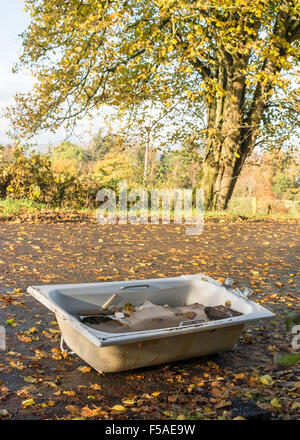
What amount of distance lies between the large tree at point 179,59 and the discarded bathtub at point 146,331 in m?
6.82

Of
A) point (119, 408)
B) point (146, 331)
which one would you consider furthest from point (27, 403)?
point (146, 331)

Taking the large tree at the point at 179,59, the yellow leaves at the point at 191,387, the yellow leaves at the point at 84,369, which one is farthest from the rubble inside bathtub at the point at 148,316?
the large tree at the point at 179,59

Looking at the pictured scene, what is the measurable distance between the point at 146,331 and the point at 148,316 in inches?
30.5

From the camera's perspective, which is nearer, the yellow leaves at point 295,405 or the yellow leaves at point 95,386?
the yellow leaves at point 295,405

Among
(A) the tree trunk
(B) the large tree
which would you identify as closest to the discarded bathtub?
(B) the large tree

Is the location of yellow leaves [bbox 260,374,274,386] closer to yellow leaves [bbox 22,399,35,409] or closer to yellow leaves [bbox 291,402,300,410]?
yellow leaves [bbox 291,402,300,410]

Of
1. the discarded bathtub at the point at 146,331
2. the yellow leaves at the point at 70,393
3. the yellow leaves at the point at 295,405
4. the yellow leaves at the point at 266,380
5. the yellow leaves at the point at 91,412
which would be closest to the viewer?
the yellow leaves at the point at 91,412

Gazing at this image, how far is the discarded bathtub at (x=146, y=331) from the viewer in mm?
3650

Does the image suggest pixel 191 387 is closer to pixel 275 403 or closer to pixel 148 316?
pixel 275 403

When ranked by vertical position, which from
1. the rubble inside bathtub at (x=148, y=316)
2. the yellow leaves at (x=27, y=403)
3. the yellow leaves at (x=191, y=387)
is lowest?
the yellow leaves at (x=191, y=387)

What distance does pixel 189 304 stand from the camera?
5172mm

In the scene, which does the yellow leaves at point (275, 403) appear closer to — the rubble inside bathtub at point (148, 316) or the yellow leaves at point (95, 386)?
the rubble inside bathtub at point (148, 316)

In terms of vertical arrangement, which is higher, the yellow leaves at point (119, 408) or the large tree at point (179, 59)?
the large tree at point (179, 59)
